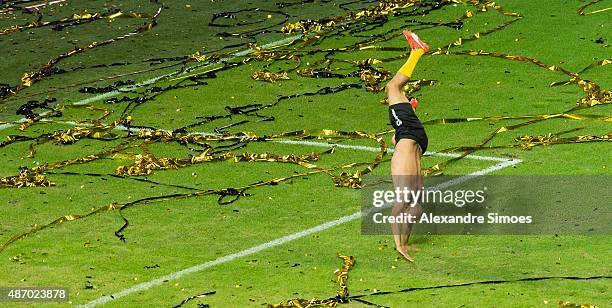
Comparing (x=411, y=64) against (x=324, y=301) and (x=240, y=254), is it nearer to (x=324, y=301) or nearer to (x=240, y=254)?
(x=240, y=254)

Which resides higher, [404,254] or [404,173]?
[404,173]

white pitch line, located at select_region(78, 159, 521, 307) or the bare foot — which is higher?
the bare foot

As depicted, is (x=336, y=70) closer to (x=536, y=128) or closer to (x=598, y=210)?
(x=536, y=128)

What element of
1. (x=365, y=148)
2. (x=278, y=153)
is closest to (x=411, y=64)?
(x=365, y=148)

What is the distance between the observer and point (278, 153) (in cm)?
1558

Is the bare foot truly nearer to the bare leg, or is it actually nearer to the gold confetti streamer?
the bare leg

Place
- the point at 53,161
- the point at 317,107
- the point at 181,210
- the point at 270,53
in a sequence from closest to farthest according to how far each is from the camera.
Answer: the point at 181,210 < the point at 53,161 < the point at 317,107 < the point at 270,53

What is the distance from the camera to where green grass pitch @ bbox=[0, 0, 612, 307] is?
11336mm

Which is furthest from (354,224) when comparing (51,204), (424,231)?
(51,204)

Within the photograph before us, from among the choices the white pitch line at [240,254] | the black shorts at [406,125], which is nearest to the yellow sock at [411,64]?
the black shorts at [406,125]

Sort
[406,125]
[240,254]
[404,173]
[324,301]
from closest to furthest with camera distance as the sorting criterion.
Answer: [324,301], [404,173], [406,125], [240,254]

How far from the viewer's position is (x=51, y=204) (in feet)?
46.0

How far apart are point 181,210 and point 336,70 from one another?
21.1 feet

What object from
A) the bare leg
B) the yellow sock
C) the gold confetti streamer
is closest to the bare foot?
the bare leg
